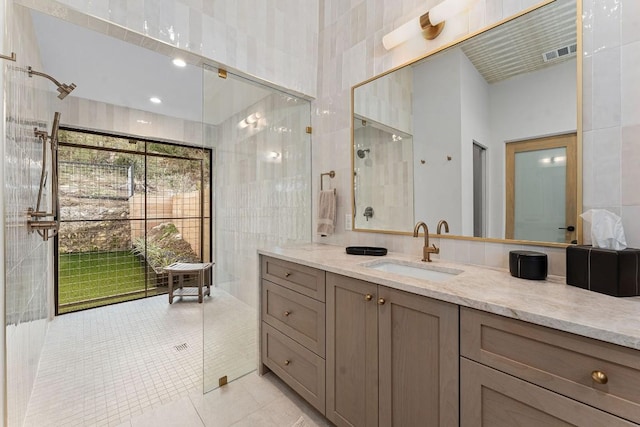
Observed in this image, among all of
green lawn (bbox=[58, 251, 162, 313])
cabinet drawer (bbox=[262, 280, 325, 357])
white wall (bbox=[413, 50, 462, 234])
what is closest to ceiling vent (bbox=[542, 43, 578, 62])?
white wall (bbox=[413, 50, 462, 234])

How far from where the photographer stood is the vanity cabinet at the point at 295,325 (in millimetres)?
1580

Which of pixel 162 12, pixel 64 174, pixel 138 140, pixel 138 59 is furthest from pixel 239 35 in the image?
pixel 64 174

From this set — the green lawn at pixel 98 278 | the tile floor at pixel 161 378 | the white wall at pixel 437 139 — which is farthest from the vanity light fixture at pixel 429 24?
the green lawn at pixel 98 278

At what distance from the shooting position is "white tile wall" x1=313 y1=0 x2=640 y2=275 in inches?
43.4

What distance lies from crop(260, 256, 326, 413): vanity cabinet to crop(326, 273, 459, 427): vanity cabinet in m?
0.09

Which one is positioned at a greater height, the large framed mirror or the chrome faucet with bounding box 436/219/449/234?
the large framed mirror

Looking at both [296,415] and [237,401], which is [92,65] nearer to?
[237,401]

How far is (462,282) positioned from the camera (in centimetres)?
117

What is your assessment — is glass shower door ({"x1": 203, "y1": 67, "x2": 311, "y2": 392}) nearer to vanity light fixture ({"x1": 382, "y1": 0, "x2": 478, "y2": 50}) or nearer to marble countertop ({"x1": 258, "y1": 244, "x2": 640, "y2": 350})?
vanity light fixture ({"x1": 382, "y1": 0, "x2": 478, "y2": 50})

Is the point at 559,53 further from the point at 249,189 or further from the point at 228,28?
the point at 249,189

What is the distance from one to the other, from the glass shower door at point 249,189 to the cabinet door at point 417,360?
46.0 inches

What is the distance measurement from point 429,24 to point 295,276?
5.81 feet

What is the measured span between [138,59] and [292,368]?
3.05m

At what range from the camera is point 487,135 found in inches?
59.4
